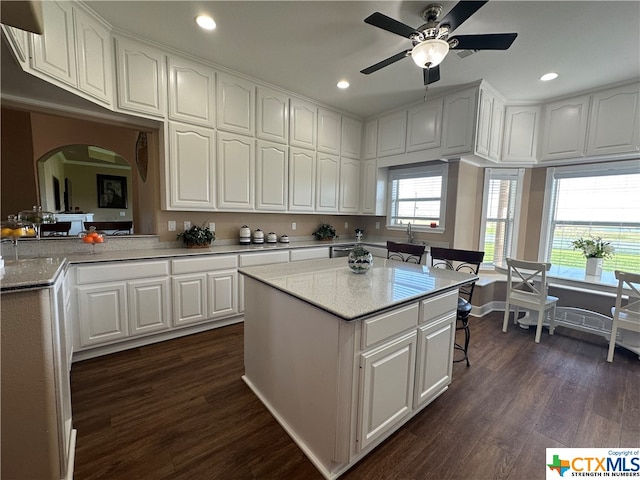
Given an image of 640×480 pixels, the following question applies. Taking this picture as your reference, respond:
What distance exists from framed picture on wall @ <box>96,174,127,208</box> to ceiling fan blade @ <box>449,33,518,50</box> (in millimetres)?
4137

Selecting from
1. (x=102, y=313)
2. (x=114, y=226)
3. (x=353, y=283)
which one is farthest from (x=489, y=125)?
(x=114, y=226)

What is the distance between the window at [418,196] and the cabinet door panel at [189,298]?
10.3ft

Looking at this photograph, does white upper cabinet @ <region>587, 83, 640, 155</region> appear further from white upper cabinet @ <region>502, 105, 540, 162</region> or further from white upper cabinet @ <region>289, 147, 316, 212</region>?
white upper cabinet @ <region>289, 147, 316, 212</region>

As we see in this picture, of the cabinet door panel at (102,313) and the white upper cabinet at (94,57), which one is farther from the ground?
the white upper cabinet at (94,57)

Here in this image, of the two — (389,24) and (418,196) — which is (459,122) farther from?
(389,24)

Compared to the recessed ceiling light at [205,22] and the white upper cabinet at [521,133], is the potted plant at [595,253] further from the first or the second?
the recessed ceiling light at [205,22]

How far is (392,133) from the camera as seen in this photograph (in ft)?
13.6

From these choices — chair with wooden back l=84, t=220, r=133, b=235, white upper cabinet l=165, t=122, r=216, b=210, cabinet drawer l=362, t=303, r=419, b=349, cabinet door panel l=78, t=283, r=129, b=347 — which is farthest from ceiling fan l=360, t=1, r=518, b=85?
chair with wooden back l=84, t=220, r=133, b=235

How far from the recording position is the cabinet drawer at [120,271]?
7.54ft

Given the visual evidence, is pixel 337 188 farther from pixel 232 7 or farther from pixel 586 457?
pixel 586 457

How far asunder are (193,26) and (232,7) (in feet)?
1.58

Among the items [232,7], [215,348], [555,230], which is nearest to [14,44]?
[232,7]

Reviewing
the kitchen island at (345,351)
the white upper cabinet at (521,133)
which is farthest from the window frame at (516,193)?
the kitchen island at (345,351)

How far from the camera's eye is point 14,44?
165 cm
